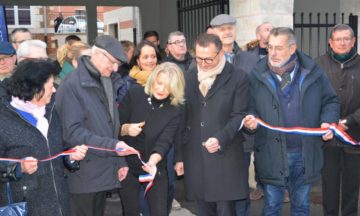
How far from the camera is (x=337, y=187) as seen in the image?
501 centimetres

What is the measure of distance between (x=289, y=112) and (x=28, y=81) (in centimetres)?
213

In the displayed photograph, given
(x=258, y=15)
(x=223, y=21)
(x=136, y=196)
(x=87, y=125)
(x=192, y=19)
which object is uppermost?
(x=192, y=19)

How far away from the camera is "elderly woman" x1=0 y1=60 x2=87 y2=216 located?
11.0 ft

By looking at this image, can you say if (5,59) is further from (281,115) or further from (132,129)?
(281,115)

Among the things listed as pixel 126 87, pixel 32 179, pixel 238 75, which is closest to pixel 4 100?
pixel 32 179

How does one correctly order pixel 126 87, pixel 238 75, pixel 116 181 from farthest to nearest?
A: pixel 126 87 → pixel 238 75 → pixel 116 181

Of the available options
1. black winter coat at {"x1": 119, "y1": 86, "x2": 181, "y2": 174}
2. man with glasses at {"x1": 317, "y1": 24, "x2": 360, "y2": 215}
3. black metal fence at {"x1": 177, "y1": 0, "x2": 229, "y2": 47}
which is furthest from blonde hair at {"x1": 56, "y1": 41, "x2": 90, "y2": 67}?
black metal fence at {"x1": 177, "y1": 0, "x2": 229, "y2": 47}

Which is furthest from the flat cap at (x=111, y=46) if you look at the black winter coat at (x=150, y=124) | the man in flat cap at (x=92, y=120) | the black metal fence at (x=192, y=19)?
the black metal fence at (x=192, y=19)

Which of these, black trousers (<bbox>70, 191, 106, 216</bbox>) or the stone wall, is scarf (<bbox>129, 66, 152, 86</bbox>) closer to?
black trousers (<bbox>70, 191, 106, 216</bbox>)

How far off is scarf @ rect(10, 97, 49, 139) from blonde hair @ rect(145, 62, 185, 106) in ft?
3.21

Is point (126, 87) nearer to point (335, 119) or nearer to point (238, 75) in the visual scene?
point (238, 75)

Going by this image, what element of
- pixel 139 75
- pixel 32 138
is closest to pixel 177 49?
pixel 139 75

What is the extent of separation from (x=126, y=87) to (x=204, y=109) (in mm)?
909

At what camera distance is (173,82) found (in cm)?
411
